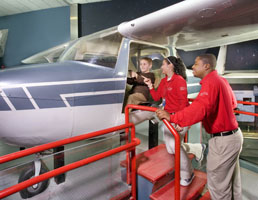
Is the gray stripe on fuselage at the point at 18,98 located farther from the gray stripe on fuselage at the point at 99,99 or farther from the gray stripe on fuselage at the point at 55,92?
the gray stripe on fuselage at the point at 99,99

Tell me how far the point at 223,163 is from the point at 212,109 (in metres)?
0.46

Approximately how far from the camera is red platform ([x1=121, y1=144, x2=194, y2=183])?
1785 mm

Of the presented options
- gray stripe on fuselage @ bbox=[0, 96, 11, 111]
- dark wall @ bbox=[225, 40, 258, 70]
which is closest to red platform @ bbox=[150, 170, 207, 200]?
gray stripe on fuselage @ bbox=[0, 96, 11, 111]

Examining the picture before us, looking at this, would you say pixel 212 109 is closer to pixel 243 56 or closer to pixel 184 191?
pixel 184 191

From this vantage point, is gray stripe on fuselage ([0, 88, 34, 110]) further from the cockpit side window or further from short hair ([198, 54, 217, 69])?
short hair ([198, 54, 217, 69])

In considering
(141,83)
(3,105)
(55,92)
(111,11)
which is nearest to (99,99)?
(55,92)

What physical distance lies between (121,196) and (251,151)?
2941mm

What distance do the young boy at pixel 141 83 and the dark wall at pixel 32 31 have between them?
135 inches

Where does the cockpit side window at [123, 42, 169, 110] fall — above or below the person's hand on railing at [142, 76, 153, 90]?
above

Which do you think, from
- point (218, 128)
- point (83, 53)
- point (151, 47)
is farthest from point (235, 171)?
point (83, 53)

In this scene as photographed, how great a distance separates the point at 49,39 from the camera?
15.8ft

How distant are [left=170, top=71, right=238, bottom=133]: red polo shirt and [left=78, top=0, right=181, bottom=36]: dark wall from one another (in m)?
3.56

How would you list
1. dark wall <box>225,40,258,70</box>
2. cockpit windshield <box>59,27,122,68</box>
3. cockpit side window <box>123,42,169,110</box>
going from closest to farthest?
cockpit windshield <box>59,27,122,68</box> < cockpit side window <box>123,42,169,110</box> < dark wall <box>225,40,258,70</box>

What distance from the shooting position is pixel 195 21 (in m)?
1.88
